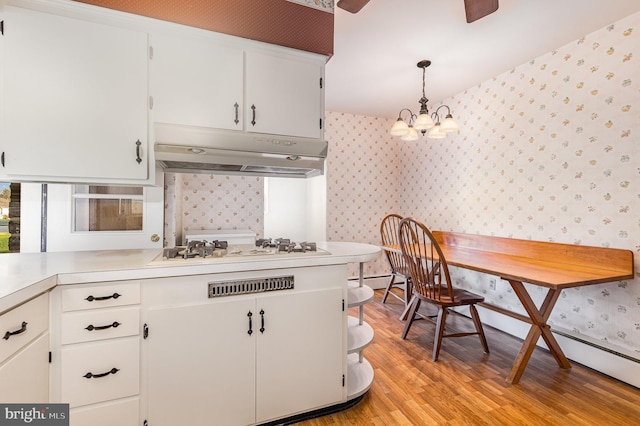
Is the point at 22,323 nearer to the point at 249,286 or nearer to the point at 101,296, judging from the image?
Answer: the point at 101,296

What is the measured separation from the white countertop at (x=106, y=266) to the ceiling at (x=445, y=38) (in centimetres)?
163

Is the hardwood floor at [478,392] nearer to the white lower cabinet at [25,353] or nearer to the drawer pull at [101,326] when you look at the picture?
the drawer pull at [101,326]

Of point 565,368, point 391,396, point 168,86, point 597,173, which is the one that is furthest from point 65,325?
point 597,173

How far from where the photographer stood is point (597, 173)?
7.19 feet

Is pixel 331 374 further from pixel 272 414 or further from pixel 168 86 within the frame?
pixel 168 86

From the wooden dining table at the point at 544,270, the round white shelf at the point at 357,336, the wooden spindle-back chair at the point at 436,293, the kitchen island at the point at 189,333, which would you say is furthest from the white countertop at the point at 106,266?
the wooden dining table at the point at 544,270

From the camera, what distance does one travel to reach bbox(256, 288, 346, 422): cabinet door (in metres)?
1.50

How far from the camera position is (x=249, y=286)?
4.81ft

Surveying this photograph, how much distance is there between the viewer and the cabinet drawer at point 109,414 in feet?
4.03

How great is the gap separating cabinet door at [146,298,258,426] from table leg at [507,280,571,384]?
1.73 metres

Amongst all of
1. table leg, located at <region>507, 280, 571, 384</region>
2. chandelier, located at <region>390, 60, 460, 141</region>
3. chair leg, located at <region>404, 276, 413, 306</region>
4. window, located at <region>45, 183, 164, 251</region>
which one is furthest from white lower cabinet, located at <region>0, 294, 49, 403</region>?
chair leg, located at <region>404, 276, 413, 306</region>

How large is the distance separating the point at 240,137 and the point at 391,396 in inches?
70.9

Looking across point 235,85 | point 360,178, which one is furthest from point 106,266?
point 360,178

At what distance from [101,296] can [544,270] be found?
259 centimetres
